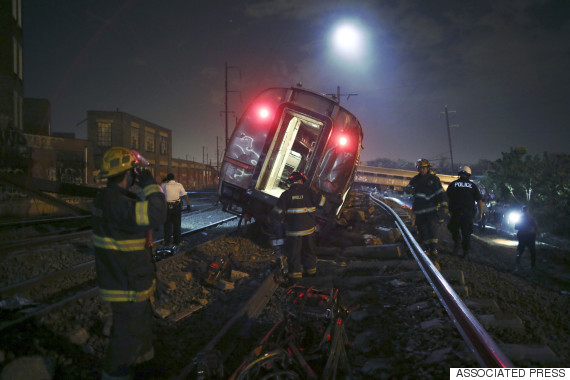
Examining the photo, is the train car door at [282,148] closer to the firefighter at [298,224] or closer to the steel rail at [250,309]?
the firefighter at [298,224]

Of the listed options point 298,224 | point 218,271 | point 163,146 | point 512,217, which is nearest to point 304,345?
point 298,224

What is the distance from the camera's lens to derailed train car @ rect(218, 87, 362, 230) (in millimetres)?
6672

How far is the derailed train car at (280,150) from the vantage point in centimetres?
667

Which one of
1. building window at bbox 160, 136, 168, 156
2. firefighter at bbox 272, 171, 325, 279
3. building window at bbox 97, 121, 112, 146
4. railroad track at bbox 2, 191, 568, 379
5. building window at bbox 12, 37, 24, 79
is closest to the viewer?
railroad track at bbox 2, 191, 568, 379

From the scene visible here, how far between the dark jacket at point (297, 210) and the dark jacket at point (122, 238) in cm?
260

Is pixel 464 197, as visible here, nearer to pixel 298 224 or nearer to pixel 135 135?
pixel 298 224

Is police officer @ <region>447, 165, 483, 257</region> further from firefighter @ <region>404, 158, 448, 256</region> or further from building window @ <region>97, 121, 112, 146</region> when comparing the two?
building window @ <region>97, 121, 112, 146</region>

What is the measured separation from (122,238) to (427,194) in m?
5.42

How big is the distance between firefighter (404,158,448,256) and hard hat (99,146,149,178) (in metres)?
5.23

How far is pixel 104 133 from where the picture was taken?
3306 centimetres

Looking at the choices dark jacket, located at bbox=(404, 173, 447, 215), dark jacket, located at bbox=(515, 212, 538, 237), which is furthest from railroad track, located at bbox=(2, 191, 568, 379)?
dark jacket, located at bbox=(515, 212, 538, 237)

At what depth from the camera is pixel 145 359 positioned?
2.41 m

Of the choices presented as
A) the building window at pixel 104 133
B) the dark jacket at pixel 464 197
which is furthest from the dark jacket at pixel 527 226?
the building window at pixel 104 133

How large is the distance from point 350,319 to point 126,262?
2516 mm
